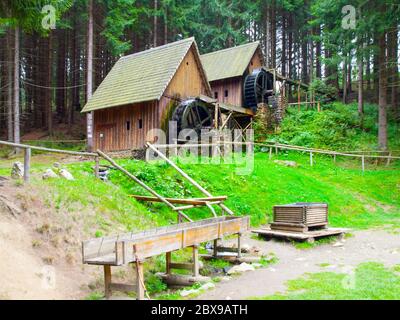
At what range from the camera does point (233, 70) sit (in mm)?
31797

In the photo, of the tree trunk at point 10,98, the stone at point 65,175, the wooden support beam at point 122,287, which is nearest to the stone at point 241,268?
the wooden support beam at point 122,287

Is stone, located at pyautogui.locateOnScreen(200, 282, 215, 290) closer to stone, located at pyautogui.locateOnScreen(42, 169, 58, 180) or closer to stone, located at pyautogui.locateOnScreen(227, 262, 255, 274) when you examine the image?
stone, located at pyautogui.locateOnScreen(227, 262, 255, 274)

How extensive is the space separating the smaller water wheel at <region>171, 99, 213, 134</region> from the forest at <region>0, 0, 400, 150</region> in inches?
302

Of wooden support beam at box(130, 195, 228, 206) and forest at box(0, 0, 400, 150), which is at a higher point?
forest at box(0, 0, 400, 150)

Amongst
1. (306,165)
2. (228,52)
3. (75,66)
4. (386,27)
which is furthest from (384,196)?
(75,66)

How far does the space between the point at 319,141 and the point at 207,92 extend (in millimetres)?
8528

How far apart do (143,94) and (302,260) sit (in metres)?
14.1

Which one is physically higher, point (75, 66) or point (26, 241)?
point (75, 66)

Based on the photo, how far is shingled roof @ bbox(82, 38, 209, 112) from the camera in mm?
21253

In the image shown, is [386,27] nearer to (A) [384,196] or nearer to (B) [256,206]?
(A) [384,196]

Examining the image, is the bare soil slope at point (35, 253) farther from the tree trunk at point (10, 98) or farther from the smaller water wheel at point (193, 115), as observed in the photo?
the tree trunk at point (10, 98)

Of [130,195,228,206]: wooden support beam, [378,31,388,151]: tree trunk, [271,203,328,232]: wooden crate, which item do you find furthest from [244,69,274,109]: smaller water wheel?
[130,195,228,206]: wooden support beam

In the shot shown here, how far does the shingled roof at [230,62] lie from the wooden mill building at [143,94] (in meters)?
7.20

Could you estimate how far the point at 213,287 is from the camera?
296 inches
